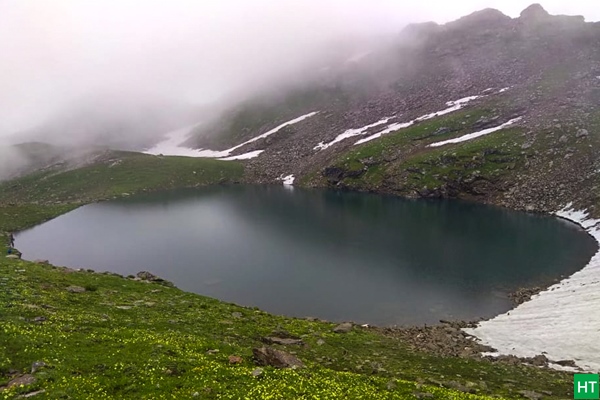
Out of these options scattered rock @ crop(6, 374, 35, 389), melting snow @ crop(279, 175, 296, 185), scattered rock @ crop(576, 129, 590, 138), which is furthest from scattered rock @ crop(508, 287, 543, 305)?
melting snow @ crop(279, 175, 296, 185)

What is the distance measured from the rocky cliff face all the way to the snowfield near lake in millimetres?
55156

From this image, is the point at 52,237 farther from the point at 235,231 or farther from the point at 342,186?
the point at 342,186

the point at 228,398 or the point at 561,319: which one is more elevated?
the point at 228,398

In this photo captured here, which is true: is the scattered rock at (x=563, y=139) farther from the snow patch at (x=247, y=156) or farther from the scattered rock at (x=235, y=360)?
the scattered rock at (x=235, y=360)

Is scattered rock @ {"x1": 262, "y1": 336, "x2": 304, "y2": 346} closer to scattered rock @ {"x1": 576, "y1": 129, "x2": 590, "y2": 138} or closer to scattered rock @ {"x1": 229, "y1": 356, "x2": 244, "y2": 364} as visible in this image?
scattered rock @ {"x1": 229, "y1": 356, "x2": 244, "y2": 364}

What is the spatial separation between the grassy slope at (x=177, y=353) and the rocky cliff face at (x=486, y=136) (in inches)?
3370

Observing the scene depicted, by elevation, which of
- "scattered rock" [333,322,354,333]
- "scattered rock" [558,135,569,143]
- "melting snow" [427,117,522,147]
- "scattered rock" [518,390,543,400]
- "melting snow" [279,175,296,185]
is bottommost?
"scattered rock" [333,322,354,333]

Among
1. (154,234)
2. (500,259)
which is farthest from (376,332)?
(154,234)

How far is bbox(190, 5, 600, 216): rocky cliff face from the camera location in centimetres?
11500

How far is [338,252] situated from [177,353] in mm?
54684

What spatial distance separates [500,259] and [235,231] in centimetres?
5613

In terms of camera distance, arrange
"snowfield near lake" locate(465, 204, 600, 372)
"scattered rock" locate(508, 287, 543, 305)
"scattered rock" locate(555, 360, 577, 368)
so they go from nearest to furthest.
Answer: "scattered rock" locate(555, 360, 577, 368) → "snowfield near lake" locate(465, 204, 600, 372) → "scattered rock" locate(508, 287, 543, 305)

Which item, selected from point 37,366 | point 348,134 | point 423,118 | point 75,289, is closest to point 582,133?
point 423,118

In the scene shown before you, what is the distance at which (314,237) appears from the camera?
88125 millimetres
